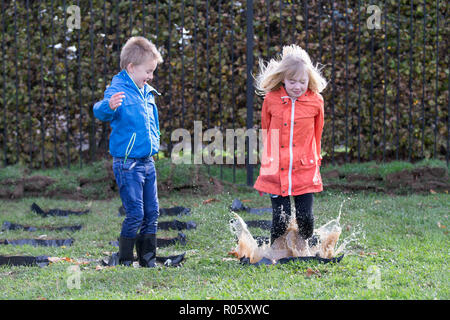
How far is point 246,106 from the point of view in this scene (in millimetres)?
7000

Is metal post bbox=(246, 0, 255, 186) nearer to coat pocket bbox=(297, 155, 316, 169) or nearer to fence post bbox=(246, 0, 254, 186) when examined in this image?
fence post bbox=(246, 0, 254, 186)

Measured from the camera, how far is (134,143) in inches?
149

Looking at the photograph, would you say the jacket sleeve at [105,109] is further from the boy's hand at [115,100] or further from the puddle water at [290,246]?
the puddle water at [290,246]

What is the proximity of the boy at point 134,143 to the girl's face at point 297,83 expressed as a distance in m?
0.89

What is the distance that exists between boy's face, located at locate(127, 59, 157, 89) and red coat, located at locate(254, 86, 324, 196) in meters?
0.83

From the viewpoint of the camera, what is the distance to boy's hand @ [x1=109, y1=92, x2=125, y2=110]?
3.62 meters

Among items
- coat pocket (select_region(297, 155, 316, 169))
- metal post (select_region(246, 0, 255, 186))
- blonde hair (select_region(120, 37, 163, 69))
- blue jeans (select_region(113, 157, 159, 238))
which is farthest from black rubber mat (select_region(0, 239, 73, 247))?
metal post (select_region(246, 0, 255, 186))

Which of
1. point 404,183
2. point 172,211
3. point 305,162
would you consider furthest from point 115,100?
point 404,183

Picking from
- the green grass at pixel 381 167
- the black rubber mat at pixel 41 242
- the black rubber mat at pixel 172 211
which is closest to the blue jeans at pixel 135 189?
the black rubber mat at pixel 41 242

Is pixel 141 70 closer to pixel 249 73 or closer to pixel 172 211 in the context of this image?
pixel 172 211

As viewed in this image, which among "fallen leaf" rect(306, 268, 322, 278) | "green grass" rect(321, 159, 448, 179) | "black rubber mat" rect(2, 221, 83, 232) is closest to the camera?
"fallen leaf" rect(306, 268, 322, 278)

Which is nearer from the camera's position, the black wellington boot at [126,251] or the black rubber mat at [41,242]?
the black wellington boot at [126,251]

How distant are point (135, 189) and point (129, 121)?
0.45 m

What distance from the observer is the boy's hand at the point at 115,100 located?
143 inches
